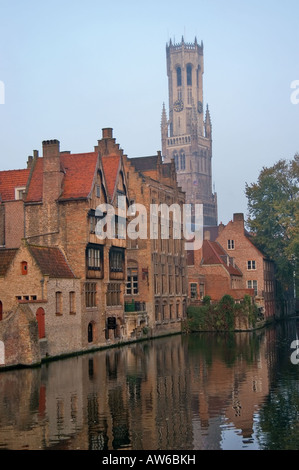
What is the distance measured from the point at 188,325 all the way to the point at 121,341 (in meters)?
18.8

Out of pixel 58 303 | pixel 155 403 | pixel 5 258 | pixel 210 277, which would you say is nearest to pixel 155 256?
pixel 210 277

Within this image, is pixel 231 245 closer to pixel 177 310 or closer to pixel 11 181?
pixel 177 310

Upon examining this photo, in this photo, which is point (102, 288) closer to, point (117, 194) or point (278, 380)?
point (117, 194)

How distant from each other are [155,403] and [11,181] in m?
32.9

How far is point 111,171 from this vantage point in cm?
5956

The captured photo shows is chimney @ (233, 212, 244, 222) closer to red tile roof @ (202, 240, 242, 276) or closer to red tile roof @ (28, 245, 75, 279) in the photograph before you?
red tile roof @ (202, 240, 242, 276)

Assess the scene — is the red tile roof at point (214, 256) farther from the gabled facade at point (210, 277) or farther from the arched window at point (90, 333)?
the arched window at point (90, 333)

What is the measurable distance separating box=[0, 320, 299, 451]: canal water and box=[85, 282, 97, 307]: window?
5.88 m

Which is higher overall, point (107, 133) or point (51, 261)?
point (107, 133)

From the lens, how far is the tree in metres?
88.7

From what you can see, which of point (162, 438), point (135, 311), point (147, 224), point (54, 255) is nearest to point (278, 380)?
point (162, 438)

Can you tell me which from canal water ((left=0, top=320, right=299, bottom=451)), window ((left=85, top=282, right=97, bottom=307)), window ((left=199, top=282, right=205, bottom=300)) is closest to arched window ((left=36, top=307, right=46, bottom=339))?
canal water ((left=0, top=320, right=299, bottom=451))

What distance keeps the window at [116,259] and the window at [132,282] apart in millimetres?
9011

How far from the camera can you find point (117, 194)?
195ft
